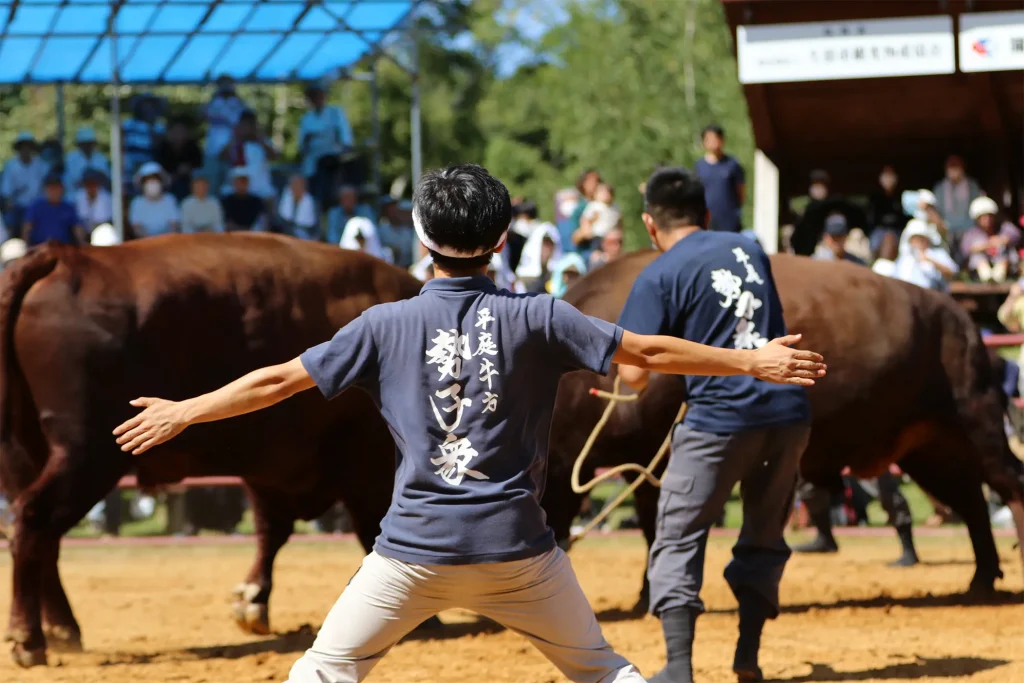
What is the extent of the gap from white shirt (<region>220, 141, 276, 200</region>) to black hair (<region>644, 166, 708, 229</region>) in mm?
10711

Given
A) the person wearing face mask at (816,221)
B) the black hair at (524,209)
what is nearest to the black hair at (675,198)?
the person wearing face mask at (816,221)

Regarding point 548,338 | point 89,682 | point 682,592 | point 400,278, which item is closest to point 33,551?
point 89,682

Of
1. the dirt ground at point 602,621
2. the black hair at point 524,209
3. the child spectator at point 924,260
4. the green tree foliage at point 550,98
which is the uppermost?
the green tree foliage at point 550,98

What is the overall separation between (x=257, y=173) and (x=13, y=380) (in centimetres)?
981

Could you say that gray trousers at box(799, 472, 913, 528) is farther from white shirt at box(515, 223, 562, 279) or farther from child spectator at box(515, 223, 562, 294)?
white shirt at box(515, 223, 562, 279)

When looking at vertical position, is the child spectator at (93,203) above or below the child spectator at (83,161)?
below

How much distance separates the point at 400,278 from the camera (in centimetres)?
780

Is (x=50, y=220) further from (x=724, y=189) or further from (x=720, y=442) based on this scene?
(x=720, y=442)

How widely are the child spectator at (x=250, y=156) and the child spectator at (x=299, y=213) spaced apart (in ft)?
2.07

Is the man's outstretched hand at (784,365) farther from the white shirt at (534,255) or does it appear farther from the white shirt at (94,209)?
the white shirt at (94,209)

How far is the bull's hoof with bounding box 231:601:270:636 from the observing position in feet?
24.4

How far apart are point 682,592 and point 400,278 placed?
116 inches

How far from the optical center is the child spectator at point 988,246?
13695 mm

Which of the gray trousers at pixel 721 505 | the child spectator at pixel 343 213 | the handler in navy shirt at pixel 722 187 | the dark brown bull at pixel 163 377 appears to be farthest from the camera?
the child spectator at pixel 343 213
